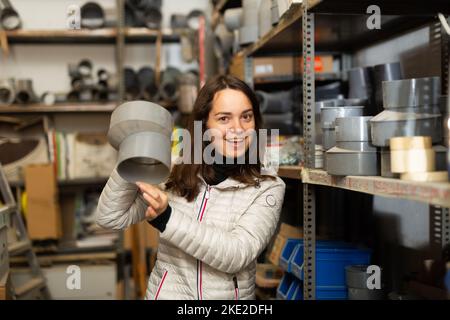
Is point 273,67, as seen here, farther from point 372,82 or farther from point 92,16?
point 92,16

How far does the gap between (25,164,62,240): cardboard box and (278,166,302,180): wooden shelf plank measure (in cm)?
181

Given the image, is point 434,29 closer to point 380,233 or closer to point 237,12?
point 380,233

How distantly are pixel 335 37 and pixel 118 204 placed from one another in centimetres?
160

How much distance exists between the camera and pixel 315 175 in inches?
68.3

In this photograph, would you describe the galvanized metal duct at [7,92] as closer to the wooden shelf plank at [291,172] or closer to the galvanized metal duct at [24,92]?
the galvanized metal duct at [24,92]

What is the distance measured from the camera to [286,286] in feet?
7.19

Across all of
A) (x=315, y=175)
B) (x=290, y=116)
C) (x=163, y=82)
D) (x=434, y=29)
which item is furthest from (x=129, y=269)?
(x=434, y=29)

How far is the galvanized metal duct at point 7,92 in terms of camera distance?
3439mm

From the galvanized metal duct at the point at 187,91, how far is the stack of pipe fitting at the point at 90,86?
0.48 meters

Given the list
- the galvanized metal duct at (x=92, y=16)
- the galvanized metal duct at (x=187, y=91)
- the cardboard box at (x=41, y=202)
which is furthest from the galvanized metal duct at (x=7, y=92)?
the galvanized metal duct at (x=187, y=91)

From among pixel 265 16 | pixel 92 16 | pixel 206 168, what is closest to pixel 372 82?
pixel 265 16
